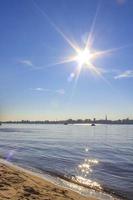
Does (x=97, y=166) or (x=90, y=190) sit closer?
(x=90, y=190)

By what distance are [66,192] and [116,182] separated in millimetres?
6246

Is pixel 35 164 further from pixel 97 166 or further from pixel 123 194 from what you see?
pixel 123 194

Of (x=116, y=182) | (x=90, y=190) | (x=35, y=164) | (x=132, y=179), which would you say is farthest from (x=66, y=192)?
(x=35, y=164)

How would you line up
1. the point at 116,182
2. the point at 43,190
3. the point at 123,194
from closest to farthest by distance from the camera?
the point at 43,190
the point at 123,194
the point at 116,182

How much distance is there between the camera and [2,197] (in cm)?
1112

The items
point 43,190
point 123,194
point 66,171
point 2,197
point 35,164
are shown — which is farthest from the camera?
point 35,164

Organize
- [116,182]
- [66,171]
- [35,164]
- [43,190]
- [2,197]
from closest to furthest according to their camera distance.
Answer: [2,197] < [43,190] < [116,182] < [66,171] < [35,164]

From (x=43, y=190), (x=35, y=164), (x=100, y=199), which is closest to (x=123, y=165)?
(x=35, y=164)

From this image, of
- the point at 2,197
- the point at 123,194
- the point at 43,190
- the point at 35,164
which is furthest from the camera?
the point at 35,164

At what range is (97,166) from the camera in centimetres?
2675

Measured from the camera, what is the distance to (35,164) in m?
26.6

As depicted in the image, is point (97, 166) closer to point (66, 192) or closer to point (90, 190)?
point (90, 190)

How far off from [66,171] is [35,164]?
4.11 m

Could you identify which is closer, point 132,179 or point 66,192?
point 66,192
